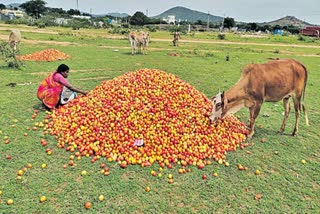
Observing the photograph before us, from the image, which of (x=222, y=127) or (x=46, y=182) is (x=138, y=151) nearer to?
(x=46, y=182)

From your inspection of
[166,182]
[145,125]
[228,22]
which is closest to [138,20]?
[228,22]

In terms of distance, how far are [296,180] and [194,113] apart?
2444 mm

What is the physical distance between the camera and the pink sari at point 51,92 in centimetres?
714

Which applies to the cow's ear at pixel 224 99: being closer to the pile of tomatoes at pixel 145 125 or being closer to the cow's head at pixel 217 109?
the cow's head at pixel 217 109

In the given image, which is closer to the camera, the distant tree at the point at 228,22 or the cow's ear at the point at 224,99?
the cow's ear at the point at 224,99

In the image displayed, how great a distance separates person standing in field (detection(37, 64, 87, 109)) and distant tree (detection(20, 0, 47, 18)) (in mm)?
97610

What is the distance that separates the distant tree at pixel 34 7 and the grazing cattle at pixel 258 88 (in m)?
101

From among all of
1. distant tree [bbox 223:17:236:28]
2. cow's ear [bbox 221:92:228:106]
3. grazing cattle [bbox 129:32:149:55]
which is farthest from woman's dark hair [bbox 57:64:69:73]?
distant tree [bbox 223:17:236:28]

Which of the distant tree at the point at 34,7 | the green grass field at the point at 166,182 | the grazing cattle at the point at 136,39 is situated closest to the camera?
the green grass field at the point at 166,182

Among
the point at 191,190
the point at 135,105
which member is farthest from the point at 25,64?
the point at 191,190

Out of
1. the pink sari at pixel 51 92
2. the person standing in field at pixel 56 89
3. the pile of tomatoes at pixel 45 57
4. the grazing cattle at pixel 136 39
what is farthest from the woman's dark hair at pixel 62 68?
the grazing cattle at pixel 136 39

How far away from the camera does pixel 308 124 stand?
7.54 m

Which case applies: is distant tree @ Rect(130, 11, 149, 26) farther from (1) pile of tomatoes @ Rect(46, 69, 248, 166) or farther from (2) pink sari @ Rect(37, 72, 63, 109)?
(1) pile of tomatoes @ Rect(46, 69, 248, 166)

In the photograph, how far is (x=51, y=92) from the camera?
281 inches
